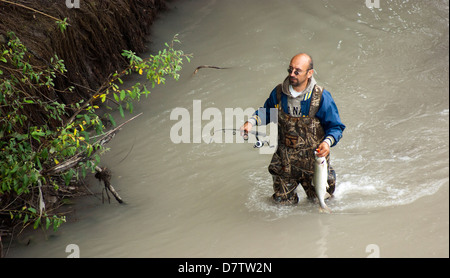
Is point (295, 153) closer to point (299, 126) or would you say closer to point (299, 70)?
point (299, 126)

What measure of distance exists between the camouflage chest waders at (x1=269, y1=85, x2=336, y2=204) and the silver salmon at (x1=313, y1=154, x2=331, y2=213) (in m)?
0.21

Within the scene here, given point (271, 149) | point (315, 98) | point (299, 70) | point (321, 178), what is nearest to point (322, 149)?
point (321, 178)

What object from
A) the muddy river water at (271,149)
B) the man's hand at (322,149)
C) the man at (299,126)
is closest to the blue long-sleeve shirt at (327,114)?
the man at (299,126)

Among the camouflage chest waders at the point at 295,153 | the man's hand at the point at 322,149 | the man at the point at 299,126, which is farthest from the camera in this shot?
the camouflage chest waders at the point at 295,153

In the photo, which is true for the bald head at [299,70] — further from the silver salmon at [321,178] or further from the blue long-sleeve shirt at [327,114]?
the silver salmon at [321,178]

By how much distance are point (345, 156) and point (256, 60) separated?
2.50m

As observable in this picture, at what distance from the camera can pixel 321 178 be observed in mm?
4879

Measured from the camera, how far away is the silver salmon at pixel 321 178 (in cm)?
480

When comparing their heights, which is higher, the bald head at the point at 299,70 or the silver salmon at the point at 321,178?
A: the bald head at the point at 299,70

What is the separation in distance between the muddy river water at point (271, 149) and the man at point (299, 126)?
0.31 meters

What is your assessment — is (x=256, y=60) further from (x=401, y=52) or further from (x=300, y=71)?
(x=300, y=71)

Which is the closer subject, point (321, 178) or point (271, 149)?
point (321, 178)

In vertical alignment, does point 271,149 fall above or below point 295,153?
below

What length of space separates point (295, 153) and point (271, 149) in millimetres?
1553
